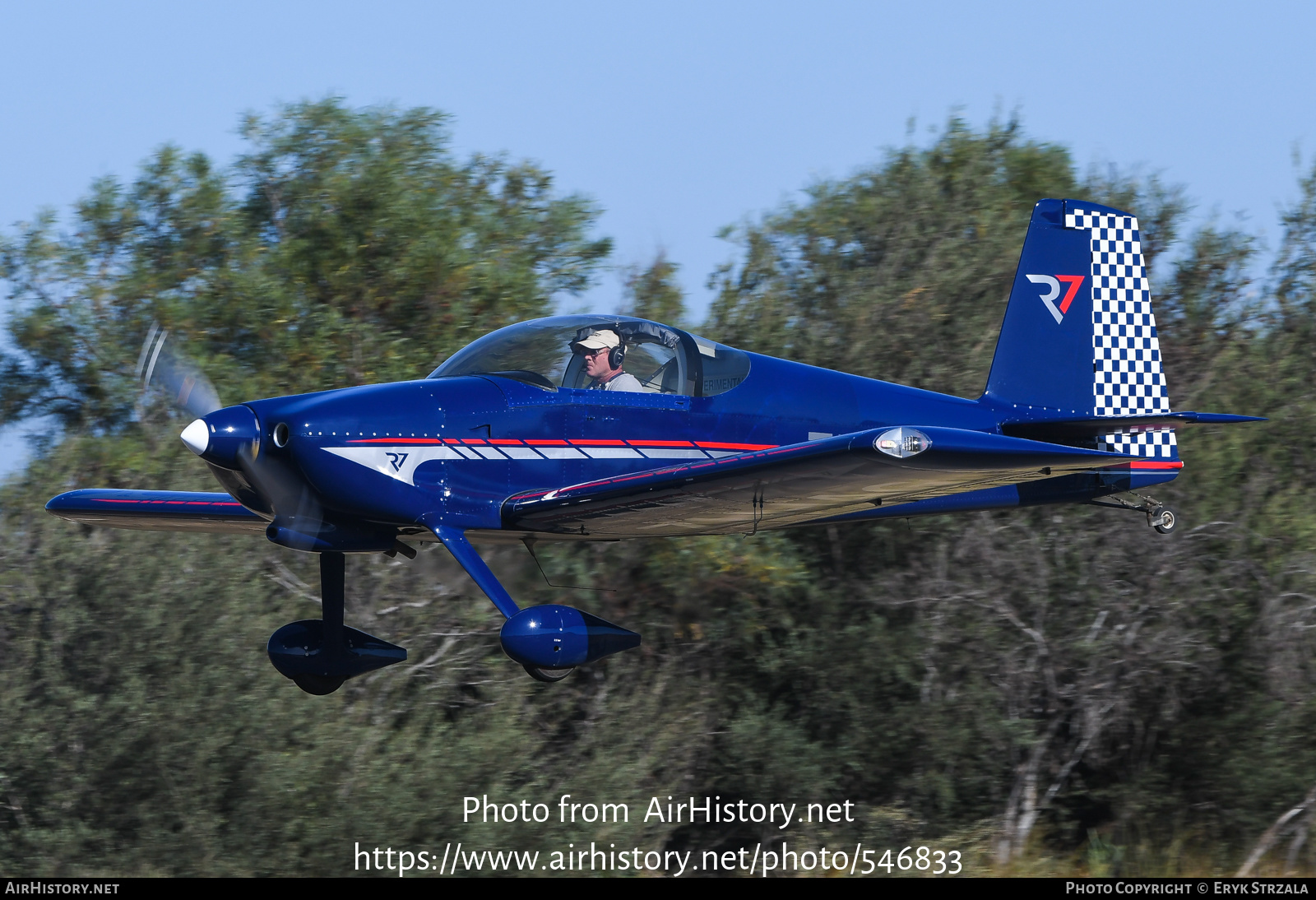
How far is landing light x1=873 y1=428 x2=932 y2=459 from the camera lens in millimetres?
5262

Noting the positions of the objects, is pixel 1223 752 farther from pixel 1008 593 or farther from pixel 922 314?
pixel 922 314

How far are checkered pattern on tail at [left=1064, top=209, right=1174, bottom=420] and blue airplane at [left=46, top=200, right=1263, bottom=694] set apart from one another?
18 millimetres

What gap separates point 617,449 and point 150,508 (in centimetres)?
316

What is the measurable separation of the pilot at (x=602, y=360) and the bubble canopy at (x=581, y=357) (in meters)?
0.03

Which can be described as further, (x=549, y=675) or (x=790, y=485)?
(x=549, y=675)

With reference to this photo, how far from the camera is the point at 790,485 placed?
6238 mm

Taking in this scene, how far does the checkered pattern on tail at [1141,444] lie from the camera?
854 cm

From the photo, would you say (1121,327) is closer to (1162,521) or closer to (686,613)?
(1162,521)

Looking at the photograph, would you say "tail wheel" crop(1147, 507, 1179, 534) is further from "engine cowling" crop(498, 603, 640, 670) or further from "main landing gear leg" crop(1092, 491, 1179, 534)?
"engine cowling" crop(498, 603, 640, 670)

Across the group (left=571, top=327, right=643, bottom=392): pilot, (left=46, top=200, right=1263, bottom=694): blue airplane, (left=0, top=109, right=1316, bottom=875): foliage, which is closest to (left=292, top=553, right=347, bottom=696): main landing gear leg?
(left=46, top=200, right=1263, bottom=694): blue airplane

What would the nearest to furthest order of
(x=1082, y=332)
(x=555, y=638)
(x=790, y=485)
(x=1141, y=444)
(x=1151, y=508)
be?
(x=790, y=485) → (x=555, y=638) → (x=1151, y=508) → (x=1141, y=444) → (x=1082, y=332)

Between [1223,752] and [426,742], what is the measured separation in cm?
781

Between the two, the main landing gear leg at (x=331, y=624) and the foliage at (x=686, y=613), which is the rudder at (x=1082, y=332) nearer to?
the foliage at (x=686, y=613)

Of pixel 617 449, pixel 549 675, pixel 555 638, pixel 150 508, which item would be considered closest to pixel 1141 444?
pixel 617 449
